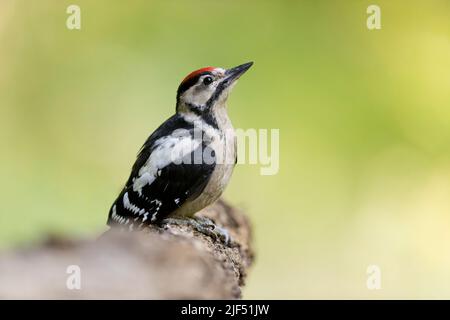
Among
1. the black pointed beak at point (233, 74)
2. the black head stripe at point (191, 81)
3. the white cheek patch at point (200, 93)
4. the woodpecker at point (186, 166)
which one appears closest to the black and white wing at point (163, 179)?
the woodpecker at point (186, 166)

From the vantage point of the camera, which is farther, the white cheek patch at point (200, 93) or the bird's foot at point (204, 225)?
the white cheek patch at point (200, 93)

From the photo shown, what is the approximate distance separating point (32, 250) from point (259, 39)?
849 cm

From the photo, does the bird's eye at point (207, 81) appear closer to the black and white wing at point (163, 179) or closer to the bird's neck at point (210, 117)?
the bird's neck at point (210, 117)

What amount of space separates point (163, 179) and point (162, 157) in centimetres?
17

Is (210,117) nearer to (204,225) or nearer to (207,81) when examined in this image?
(207,81)

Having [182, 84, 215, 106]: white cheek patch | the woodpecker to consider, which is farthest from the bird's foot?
[182, 84, 215, 106]: white cheek patch

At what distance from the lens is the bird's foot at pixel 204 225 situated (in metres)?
4.25

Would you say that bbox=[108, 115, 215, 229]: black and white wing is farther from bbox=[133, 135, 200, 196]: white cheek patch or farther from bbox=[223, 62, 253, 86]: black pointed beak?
bbox=[223, 62, 253, 86]: black pointed beak

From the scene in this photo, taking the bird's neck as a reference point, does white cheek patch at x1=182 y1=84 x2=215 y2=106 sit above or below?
above

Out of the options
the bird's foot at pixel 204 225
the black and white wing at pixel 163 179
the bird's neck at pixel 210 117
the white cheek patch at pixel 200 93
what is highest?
the white cheek patch at pixel 200 93

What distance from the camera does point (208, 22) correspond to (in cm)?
1045

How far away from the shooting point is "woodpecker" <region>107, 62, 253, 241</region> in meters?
4.59

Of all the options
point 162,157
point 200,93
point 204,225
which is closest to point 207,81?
point 200,93

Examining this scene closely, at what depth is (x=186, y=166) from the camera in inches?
185
